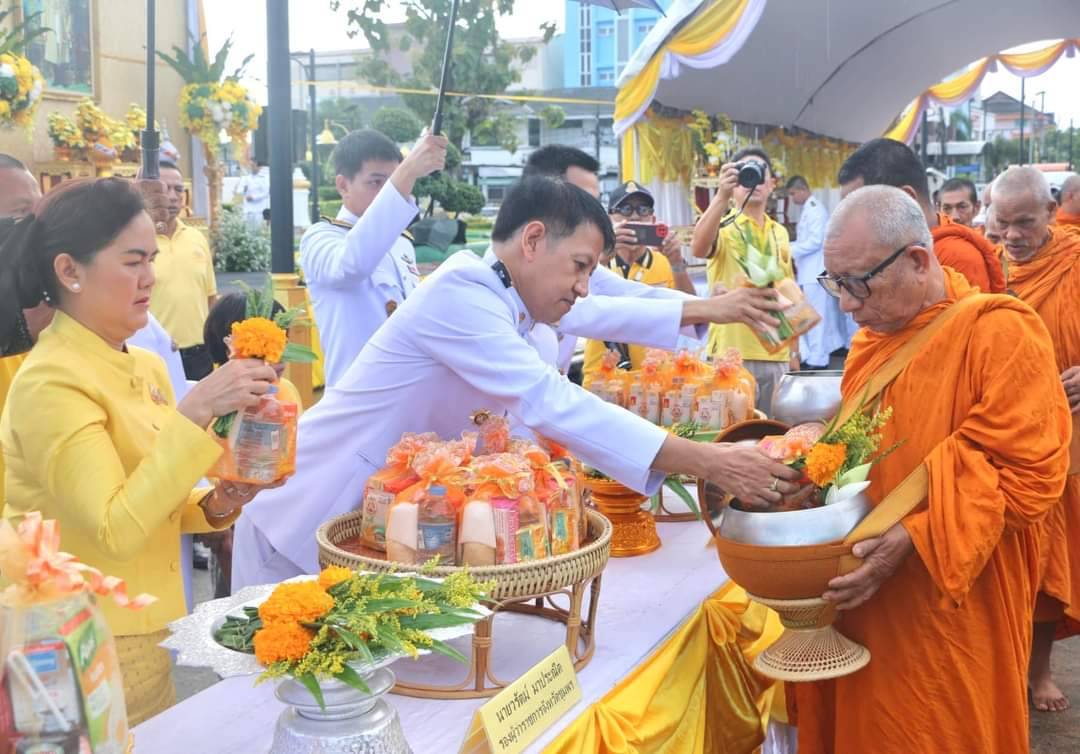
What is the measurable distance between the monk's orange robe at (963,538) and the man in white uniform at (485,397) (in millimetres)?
328

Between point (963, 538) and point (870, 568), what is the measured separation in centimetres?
19

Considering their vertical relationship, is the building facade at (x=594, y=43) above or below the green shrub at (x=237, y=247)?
above

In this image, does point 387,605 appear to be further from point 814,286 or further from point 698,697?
point 814,286

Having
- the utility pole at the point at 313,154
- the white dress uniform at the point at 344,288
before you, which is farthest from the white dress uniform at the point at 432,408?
the utility pole at the point at 313,154

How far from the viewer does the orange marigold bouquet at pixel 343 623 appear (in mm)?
1253

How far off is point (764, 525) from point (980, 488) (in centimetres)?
45

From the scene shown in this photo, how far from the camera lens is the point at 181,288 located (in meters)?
5.57

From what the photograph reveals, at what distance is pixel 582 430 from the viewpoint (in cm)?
224

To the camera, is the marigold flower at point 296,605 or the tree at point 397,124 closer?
the marigold flower at point 296,605

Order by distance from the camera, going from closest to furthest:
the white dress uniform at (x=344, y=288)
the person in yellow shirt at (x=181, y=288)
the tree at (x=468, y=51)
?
the white dress uniform at (x=344, y=288), the person in yellow shirt at (x=181, y=288), the tree at (x=468, y=51)

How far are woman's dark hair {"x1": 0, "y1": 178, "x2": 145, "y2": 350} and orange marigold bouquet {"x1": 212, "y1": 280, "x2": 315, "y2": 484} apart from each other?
28 cm

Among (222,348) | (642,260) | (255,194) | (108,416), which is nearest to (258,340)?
(108,416)

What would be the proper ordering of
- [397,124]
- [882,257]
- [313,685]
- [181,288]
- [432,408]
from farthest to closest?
[397,124]
[181,288]
[432,408]
[882,257]
[313,685]

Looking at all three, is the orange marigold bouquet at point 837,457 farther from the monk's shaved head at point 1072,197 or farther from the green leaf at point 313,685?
the monk's shaved head at point 1072,197
